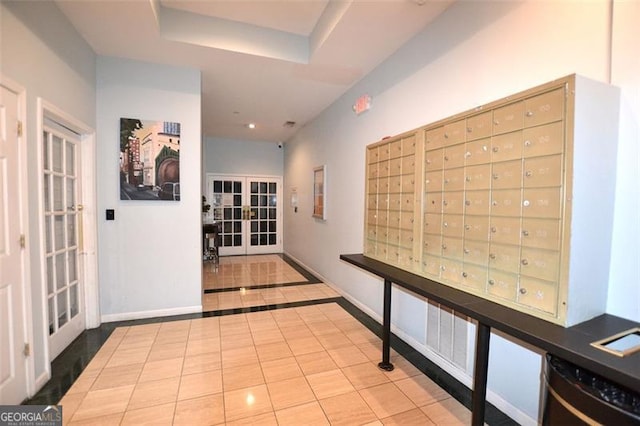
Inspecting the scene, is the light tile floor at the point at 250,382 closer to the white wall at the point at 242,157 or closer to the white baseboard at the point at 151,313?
the white baseboard at the point at 151,313

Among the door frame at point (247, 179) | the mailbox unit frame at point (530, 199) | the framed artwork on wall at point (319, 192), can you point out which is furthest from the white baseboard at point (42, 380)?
the door frame at point (247, 179)

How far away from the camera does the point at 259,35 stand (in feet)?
9.78

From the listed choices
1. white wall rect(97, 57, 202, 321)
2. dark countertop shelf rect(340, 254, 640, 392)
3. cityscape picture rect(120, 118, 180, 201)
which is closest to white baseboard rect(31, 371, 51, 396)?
white wall rect(97, 57, 202, 321)

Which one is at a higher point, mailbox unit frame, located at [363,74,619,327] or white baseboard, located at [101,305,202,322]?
mailbox unit frame, located at [363,74,619,327]

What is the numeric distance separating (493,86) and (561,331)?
1.54 m

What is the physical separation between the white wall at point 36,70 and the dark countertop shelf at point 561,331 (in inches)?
104

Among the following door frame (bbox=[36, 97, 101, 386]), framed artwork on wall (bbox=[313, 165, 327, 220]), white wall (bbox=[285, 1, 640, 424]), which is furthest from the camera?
framed artwork on wall (bbox=[313, 165, 327, 220])

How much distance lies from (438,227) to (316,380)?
4.79ft

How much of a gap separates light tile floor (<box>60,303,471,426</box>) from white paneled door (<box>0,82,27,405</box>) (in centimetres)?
33

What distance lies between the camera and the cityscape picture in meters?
3.16

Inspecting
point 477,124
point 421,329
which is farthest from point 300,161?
point 477,124

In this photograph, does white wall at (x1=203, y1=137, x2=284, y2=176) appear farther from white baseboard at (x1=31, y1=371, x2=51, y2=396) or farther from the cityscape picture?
white baseboard at (x1=31, y1=371, x2=51, y2=396)

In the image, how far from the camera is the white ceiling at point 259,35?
92.6 inches

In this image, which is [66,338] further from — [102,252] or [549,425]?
[549,425]
